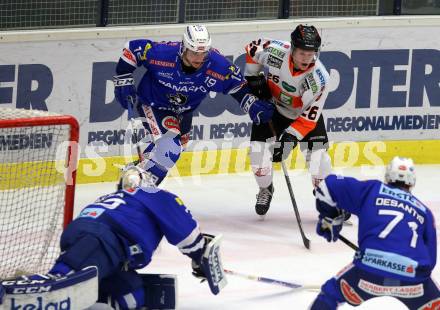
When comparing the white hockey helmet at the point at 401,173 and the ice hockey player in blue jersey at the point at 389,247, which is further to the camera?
the white hockey helmet at the point at 401,173

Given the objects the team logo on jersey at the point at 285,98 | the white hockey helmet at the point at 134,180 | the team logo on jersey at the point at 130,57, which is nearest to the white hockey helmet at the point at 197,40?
the team logo on jersey at the point at 130,57

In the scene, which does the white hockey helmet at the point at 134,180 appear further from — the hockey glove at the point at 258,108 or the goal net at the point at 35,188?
the hockey glove at the point at 258,108

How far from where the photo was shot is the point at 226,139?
8.36m

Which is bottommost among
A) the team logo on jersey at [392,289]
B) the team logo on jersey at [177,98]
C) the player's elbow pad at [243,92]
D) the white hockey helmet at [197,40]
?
the team logo on jersey at [392,289]

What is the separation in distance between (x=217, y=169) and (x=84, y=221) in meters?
3.24

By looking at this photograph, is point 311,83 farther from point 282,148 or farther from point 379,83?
point 379,83

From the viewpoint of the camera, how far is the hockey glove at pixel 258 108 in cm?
702

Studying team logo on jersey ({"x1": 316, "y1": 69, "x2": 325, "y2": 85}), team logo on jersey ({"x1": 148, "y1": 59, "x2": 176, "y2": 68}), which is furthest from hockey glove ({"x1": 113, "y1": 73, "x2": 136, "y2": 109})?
team logo on jersey ({"x1": 316, "y1": 69, "x2": 325, "y2": 85})

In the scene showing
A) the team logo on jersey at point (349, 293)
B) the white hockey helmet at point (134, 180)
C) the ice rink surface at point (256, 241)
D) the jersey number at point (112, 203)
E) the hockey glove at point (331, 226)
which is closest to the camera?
the team logo on jersey at point (349, 293)

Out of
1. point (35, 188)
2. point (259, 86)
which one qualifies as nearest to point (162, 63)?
point (259, 86)

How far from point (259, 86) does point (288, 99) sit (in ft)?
0.63

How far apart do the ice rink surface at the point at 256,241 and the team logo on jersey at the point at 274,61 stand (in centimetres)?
98

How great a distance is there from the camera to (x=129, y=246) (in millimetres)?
5156

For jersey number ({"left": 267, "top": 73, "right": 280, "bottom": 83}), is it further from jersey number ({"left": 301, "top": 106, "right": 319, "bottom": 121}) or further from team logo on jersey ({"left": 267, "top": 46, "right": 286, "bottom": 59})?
jersey number ({"left": 301, "top": 106, "right": 319, "bottom": 121})
